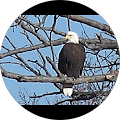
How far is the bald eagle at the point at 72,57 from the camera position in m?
3.88

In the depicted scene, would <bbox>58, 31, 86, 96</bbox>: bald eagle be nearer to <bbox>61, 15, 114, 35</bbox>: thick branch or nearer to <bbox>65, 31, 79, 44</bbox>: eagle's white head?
<bbox>65, 31, 79, 44</bbox>: eagle's white head

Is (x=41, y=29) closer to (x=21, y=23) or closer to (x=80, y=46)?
(x=21, y=23)

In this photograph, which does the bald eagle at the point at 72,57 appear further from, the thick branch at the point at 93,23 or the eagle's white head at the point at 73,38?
the thick branch at the point at 93,23

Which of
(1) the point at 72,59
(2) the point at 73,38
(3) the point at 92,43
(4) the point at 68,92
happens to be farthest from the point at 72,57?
(3) the point at 92,43

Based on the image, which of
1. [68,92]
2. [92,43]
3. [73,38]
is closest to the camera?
[92,43]

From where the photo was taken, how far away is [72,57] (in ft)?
12.8

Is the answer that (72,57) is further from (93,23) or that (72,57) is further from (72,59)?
(93,23)

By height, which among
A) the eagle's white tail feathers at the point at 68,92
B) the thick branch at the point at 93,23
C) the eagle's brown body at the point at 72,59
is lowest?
the eagle's white tail feathers at the point at 68,92

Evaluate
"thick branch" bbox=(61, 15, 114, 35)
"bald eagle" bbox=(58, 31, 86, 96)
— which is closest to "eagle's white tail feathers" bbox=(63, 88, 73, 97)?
"bald eagle" bbox=(58, 31, 86, 96)

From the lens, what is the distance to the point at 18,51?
116 inches

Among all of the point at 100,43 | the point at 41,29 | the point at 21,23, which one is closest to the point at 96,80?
the point at 100,43

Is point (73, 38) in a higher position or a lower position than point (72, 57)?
higher

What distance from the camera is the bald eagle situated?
3.88 m

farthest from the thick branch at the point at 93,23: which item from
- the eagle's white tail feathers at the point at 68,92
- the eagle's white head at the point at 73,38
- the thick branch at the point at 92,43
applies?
the eagle's white tail feathers at the point at 68,92
